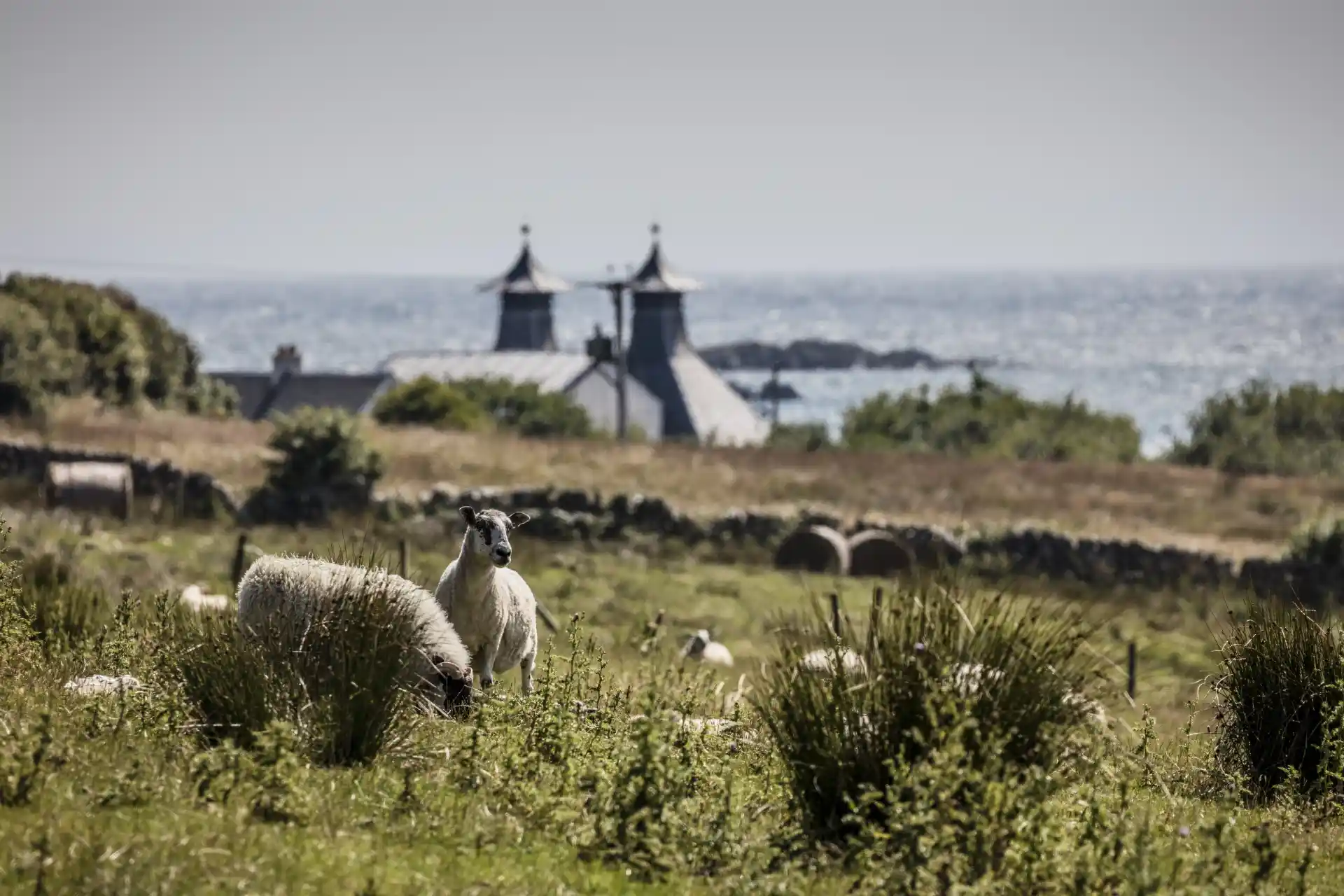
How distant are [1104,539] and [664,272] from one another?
118023mm

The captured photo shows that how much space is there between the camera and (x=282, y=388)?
366 feet

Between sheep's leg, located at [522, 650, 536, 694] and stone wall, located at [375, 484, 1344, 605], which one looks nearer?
sheep's leg, located at [522, 650, 536, 694]

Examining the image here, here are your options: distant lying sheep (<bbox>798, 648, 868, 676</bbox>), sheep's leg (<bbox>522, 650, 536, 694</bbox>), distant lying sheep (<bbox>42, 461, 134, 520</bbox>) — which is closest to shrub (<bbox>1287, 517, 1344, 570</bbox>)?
distant lying sheep (<bbox>42, 461, 134, 520</bbox>)

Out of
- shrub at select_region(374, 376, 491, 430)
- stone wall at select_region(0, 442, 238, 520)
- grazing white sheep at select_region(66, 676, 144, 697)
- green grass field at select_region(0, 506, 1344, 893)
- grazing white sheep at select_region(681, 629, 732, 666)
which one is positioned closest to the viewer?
green grass field at select_region(0, 506, 1344, 893)

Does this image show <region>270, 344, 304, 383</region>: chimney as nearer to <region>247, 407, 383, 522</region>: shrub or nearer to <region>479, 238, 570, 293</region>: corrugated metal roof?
<region>479, 238, 570, 293</region>: corrugated metal roof

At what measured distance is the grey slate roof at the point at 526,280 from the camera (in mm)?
145125

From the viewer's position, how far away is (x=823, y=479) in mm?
44875

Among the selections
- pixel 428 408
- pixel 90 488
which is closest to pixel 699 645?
pixel 90 488

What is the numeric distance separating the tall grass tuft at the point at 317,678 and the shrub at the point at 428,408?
5233 cm

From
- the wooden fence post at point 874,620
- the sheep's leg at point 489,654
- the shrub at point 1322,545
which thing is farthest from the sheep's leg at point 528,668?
the shrub at point 1322,545

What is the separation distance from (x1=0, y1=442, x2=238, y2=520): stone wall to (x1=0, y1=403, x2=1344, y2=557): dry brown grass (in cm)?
105

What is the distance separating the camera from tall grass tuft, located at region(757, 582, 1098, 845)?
28.0 feet

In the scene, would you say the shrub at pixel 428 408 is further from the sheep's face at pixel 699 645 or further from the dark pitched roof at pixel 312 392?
→ the sheep's face at pixel 699 645

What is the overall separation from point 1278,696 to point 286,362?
106759mm
